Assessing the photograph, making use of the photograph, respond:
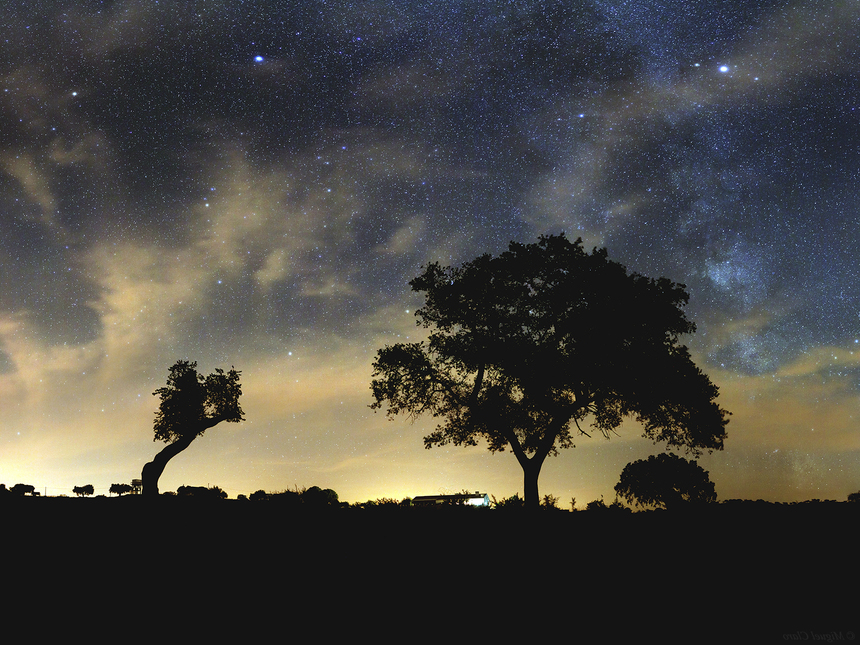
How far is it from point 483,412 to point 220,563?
69.2 feet

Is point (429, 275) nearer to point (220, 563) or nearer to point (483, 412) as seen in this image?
point (483, 412)

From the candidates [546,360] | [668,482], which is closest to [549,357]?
[546,360]

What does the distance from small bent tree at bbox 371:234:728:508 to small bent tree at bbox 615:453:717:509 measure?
35.7ft

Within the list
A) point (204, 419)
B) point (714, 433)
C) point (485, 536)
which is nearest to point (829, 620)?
point (485, 536)

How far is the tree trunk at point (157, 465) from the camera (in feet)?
88.7

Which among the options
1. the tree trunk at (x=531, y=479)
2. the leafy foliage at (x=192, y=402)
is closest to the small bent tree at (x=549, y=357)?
the tree trunk at (x=531, y=479)

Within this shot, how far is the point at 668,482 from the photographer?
37.1 metres

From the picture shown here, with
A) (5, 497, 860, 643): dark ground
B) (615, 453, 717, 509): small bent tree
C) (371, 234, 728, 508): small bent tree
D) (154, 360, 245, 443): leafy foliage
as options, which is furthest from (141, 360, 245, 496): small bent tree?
(615, 453, 717, 509): small bent tree

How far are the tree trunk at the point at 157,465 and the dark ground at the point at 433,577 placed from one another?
61.1ft

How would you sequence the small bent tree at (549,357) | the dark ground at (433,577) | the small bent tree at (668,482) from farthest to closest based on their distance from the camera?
the small bent tree at (668,482), the small bent tree at (549,357), the dark ground at (433,577)

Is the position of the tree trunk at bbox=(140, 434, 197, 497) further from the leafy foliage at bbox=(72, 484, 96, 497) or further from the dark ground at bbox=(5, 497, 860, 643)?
the dark ground at bbox=(5, 497, 860, 643)

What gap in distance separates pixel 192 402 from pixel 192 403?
6 centimetres

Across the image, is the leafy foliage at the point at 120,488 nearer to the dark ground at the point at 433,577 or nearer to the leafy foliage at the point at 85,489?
the leafy foliage at the point at 85,489

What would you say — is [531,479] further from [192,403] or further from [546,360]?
[192,403]
